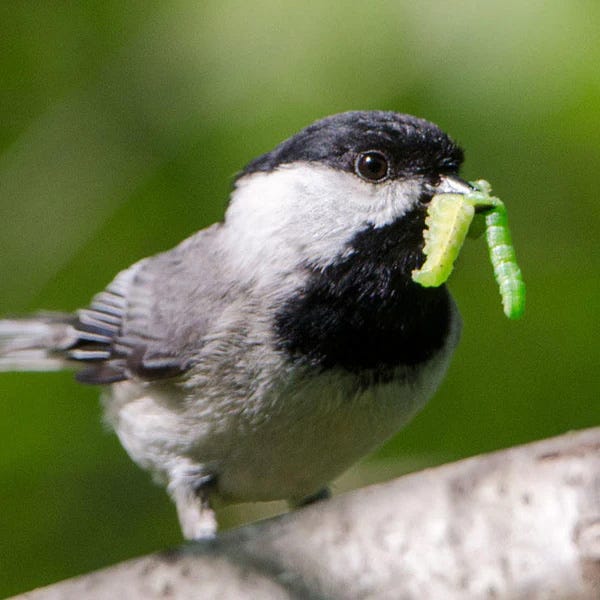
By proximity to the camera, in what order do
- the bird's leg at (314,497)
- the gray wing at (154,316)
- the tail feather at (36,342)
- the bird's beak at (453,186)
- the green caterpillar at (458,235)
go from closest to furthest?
the green caterpillar at (458,235), the bird's beak at (453,186), the gray wing at (154,316), the bird's leg at (314,497), the tail feather at (36,342)

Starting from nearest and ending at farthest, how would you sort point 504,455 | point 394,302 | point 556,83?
point 504,455
point 394,302
point 556,83

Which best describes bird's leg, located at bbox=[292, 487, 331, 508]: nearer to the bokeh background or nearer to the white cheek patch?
the bokeh background

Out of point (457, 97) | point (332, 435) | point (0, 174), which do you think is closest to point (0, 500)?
point (0, 174)

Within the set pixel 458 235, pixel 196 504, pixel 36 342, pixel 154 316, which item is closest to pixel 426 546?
pixel 458 235

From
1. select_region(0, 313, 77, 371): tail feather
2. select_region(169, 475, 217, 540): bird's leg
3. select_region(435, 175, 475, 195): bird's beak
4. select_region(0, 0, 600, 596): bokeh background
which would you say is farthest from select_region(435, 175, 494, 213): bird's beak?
select_region(0, 313, 77, 371): tail feather

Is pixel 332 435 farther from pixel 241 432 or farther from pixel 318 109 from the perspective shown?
pixel 318 109

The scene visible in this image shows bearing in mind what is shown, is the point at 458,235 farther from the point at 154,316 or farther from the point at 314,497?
the point at 314,497

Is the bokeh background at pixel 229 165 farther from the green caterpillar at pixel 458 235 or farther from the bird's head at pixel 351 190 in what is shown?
the green caterpillar at pixel 458 235

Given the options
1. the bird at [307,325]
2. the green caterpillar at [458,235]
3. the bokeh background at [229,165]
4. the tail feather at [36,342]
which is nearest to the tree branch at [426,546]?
the green caterpillar at [458,235]
